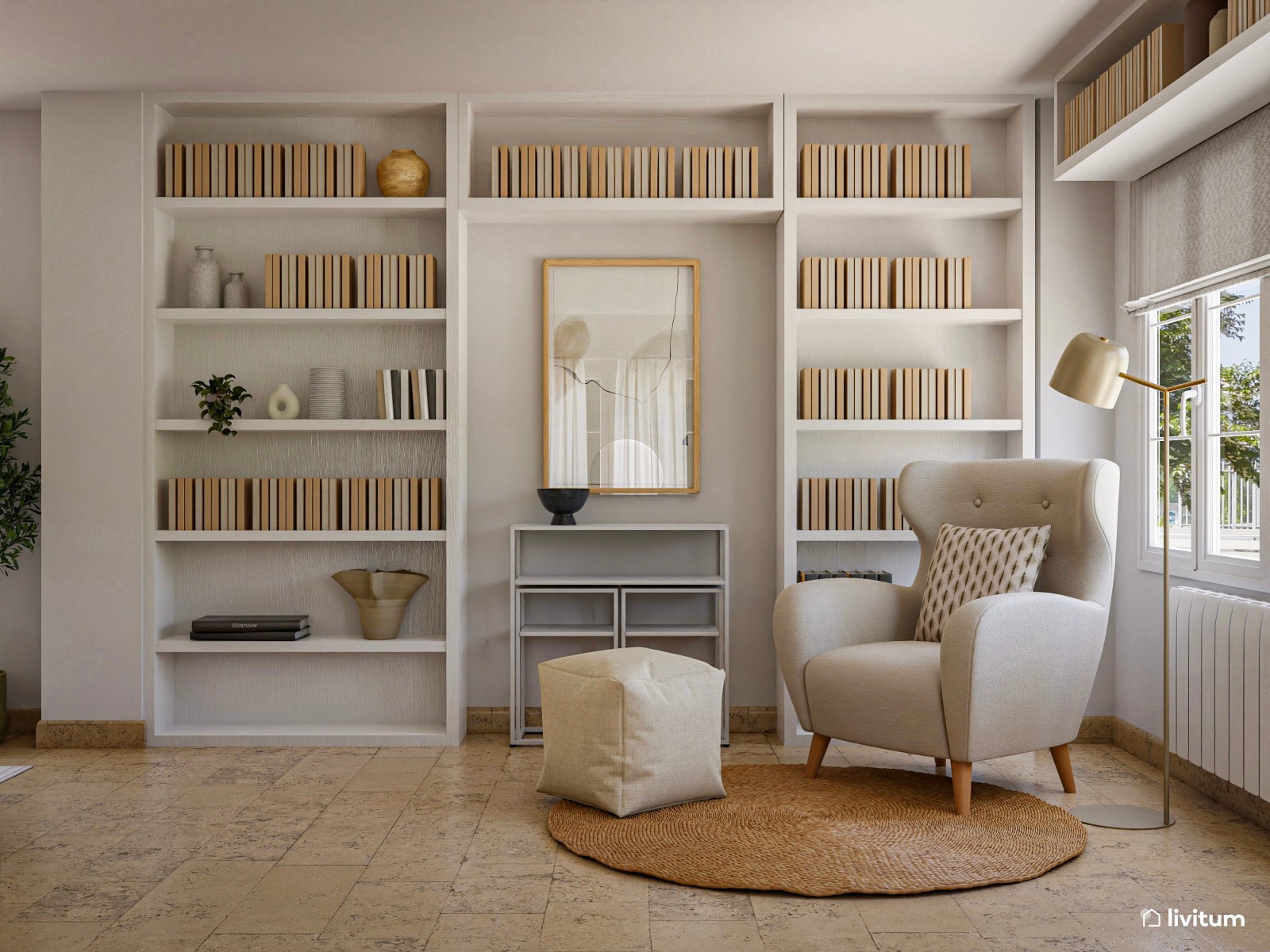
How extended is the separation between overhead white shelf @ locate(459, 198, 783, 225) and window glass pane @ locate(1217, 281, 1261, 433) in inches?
65.8

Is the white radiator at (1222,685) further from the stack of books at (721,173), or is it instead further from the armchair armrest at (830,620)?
the stack of books at (721,173)

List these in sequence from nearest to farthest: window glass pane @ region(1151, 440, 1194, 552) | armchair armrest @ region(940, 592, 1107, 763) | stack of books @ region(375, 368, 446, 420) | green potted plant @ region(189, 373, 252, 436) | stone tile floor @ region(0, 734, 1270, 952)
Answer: stone tile floor @ region(0, 734, 1270, 952) < armchair armrest @ region(940, 592, 1107, 763) < window glass pane @ region(1151, 440, 1194, 552) < green potted plant @ region(189, 373, 252, 436) < stack of books @ region(375, 368, 446, 420)

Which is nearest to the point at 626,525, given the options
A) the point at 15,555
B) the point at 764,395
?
the point at 764,395

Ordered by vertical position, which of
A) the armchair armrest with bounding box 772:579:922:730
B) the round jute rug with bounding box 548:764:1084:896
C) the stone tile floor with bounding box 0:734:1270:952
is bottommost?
the stone tile floor with bounding box 0:734:1270:952

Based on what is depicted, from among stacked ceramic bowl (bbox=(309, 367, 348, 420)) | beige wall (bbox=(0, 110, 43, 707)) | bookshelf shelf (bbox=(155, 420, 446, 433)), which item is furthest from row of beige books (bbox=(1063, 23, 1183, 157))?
beige wall (bbox=(0, 110, 43, 707))

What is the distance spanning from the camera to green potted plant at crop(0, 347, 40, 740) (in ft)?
13.6

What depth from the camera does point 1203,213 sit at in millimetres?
3486

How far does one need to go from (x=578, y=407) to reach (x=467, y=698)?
4.38ft

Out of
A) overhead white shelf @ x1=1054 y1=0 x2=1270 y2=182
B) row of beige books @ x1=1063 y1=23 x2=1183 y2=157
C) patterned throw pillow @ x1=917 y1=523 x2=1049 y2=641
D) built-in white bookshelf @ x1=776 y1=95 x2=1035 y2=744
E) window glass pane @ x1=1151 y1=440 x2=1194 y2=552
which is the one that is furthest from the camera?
built-in white bookshelf @ x1=776 y1=95 x2=1035 y2=744

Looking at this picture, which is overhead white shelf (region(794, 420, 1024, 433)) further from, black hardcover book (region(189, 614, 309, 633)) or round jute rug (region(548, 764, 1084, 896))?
black hardcover book (region(189, 614, 309, 633))

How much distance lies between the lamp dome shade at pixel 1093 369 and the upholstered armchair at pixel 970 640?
14.5 inches

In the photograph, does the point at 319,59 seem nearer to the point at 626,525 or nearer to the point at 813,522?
the point at 626,525

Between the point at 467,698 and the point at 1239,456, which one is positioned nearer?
the point at 1239,456

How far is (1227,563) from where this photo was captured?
3.43 metres
